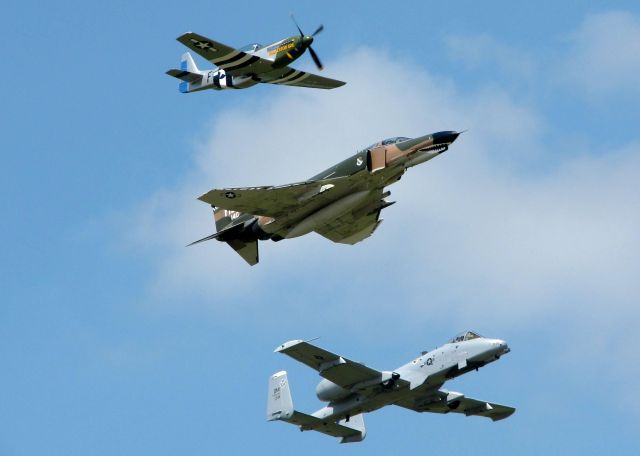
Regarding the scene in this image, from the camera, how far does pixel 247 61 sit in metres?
74.3

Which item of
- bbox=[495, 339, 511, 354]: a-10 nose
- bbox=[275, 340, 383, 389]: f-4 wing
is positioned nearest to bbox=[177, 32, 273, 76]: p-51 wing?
bbox=[275, 340, 383, 389]: f-4 wing

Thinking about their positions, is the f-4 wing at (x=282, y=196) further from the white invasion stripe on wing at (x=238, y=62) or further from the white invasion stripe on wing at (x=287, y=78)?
the white invasion stripe on wing at (x=287, y=78)

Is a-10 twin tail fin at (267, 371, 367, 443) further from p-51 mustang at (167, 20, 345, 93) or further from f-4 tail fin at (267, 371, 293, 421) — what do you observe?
p-51 mustang at (167, 20, 345, 93)

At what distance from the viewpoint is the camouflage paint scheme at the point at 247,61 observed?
7325 centimetres

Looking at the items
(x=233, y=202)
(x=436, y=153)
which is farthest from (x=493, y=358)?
(x=233, y=202)

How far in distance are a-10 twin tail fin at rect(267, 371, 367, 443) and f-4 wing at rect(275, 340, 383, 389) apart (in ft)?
12.5

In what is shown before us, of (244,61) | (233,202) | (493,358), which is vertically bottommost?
(493,358)

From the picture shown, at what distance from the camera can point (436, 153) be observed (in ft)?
220

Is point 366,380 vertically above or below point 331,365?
below

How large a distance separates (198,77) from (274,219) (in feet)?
48.4

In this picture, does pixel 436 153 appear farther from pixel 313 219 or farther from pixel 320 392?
pixel 320 392

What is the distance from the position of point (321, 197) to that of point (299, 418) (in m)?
14.1

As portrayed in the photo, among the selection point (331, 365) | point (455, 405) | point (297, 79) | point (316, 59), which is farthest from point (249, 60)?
point (455, 405)

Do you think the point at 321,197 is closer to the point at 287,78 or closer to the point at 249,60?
the point at 249,60
